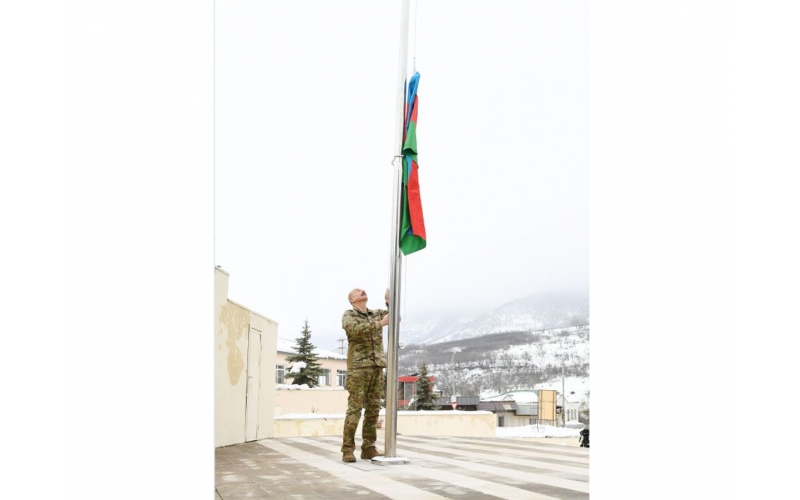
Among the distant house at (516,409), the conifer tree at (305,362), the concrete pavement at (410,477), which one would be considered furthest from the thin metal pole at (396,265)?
the distant house at (516,409)

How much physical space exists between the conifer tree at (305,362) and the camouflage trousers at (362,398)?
46986mm

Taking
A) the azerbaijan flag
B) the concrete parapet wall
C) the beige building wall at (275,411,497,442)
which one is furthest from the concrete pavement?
the concrete parapet wall

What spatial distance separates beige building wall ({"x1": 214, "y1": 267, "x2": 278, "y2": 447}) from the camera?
722cm

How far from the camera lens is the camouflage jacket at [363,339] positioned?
4980 millimetres

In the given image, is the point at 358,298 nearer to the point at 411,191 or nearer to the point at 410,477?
the point at 411,191

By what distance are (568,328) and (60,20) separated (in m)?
167

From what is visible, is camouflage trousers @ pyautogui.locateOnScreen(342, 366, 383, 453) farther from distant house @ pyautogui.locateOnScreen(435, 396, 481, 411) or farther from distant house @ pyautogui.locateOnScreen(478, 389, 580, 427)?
distant house @ pyautogui.locateOnScreen(478, 389, 580, 427)

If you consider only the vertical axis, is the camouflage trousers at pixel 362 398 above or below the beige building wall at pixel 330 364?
above

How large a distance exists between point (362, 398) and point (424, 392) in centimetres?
5785

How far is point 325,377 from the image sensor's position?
53844mm

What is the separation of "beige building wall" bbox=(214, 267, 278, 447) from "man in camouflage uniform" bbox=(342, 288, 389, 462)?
6.21ft

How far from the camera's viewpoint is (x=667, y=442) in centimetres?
261

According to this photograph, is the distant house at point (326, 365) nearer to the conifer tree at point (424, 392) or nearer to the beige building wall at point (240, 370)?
the conifer tree at point (424, 392)

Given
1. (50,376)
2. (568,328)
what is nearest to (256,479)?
(50,376)
